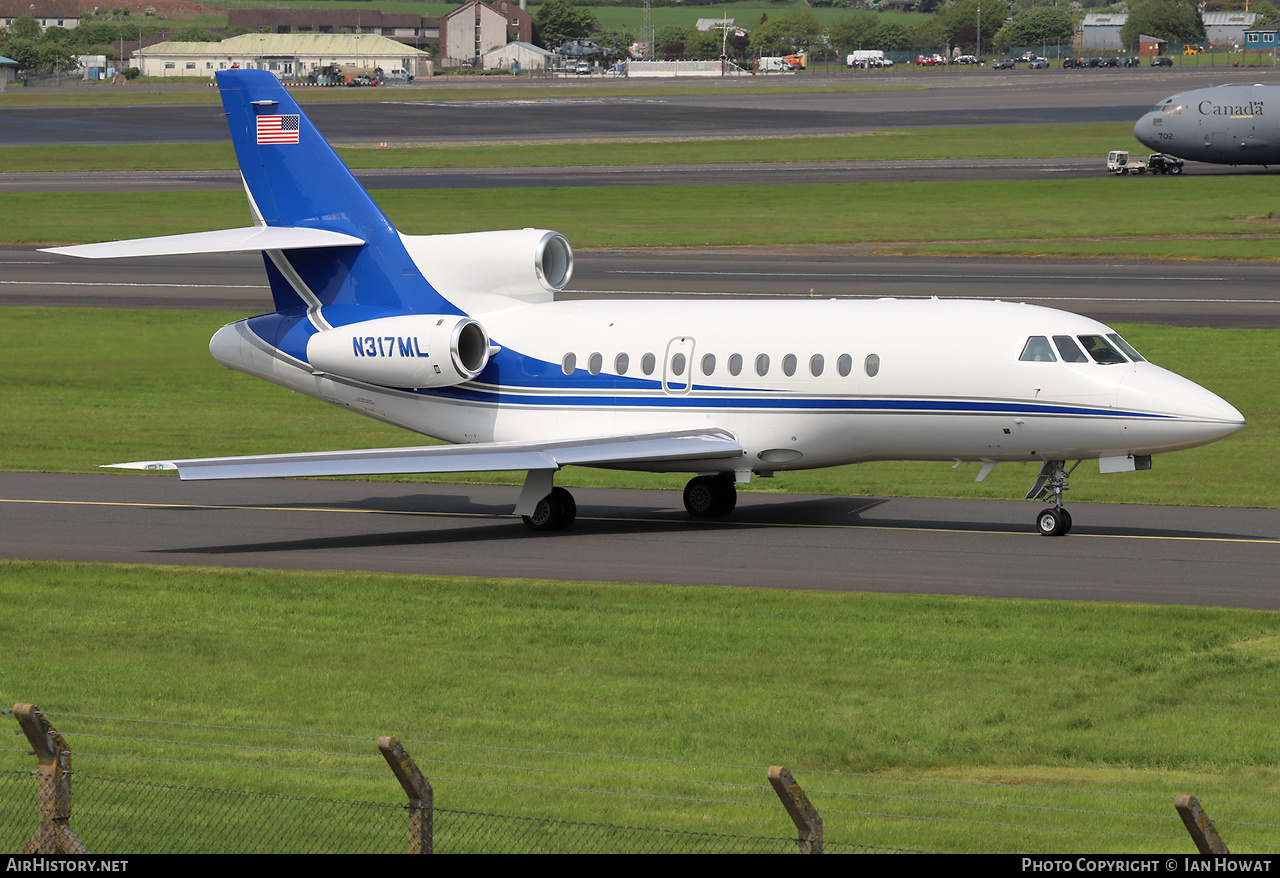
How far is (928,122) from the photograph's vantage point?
13412 cm

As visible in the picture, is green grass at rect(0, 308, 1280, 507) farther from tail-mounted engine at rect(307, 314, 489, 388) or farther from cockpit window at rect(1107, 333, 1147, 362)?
tail-mounted engine at rect(307, 314, 489, 388)

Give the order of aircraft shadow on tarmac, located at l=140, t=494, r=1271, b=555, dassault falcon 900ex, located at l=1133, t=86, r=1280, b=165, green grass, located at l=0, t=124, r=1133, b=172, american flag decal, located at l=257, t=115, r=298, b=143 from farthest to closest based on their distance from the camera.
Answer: green grass, located at l=0, t=124, r=1133, b=172
dassault falcon 900ex, located at l=1133, t=86, r=1280, b=165
american flag decal, located at l=257, t=115, r=298, b=143
aircraft shadow on tarmac, located at l=140, t=494, r=1271, b=555

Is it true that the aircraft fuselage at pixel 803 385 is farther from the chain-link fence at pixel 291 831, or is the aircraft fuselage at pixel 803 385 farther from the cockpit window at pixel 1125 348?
the chain-link fence at pixel 291 831

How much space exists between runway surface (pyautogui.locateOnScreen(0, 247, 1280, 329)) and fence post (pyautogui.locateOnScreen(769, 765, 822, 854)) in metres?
44.2

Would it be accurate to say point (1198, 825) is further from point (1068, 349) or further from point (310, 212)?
point (310, 212)

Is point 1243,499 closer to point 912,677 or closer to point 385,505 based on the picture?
point 912,677

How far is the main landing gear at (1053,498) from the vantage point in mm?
28016

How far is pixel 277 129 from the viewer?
32.7 meters

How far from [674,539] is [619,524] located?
2.06 m

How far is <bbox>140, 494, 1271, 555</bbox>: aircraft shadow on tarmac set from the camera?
28.6m

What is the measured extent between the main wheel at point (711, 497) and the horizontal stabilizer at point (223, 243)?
7903 mm

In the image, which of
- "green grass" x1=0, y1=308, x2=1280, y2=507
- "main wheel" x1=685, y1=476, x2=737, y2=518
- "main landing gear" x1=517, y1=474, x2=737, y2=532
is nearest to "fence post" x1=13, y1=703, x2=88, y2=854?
"main landing gear" x1=517, y1=474, x2=737, y2=532

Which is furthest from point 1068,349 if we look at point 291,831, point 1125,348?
point 291,831

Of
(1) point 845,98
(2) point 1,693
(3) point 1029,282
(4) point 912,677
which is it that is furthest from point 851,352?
(1) point 845,98
